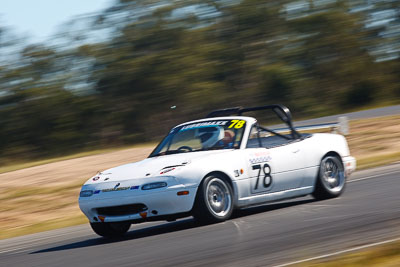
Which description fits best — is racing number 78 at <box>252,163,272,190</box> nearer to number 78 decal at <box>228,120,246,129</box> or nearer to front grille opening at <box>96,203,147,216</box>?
number 78 decal at <box>228,120,246,129</box>

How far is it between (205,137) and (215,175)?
110 cm

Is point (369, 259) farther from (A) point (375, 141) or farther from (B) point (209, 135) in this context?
(A) point (375, 141)

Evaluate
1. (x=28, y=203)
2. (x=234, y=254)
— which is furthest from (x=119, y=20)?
(x=234, y=254)

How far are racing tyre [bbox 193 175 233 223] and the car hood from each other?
356mm

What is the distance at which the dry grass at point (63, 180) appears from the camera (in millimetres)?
13750

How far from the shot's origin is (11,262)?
7750mm

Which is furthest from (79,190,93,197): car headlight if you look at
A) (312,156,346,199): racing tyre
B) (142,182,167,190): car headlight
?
(312,156,346,199): racing tyre

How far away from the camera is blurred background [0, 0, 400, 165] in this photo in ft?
147

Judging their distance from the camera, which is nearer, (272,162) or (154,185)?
(154,185)

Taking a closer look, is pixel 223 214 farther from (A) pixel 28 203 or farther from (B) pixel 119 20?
(B) pixel 119 20

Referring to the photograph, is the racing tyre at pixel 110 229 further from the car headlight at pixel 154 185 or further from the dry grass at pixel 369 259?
the dry grass at pixel 369 259

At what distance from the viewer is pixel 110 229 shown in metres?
8.94

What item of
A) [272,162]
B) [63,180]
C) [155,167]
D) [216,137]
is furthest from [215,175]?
[63,180]

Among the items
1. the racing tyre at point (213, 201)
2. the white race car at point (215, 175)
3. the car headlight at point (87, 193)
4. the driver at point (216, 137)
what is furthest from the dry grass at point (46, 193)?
the racing tyre at point (213, 201)
